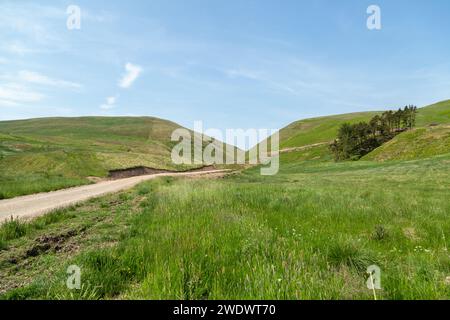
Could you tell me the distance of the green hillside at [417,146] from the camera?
56094 mm

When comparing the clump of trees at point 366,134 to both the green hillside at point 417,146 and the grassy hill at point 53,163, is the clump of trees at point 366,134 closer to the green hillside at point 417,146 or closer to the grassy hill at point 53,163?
the green hillside at point 417,146

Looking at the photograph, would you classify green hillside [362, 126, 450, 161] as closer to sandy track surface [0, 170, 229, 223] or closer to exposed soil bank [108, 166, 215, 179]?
exposed soil bank [108, 166, 215, 179]

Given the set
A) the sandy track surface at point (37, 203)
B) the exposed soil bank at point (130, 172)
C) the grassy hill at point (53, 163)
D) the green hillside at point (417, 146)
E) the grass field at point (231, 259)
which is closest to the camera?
the grass field at point (231, 259)

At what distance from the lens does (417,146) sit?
201 ft

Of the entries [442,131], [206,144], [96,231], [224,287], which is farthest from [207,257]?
[206,144]

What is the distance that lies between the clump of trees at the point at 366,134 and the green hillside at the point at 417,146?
Answer: 42.0ft

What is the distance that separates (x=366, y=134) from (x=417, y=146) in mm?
24334

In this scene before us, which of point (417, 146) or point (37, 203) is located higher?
point (417, 146)

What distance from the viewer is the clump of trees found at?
3255 inches

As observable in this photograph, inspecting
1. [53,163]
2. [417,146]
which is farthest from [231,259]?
[417,146]

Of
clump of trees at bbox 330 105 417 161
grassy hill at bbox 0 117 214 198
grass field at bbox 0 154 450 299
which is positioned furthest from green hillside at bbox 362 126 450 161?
grass field at bbox 0 154 450 299

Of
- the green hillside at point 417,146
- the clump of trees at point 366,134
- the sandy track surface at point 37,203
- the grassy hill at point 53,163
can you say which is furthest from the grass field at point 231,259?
the clump of trees at point 366,134

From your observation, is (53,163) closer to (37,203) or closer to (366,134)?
(37,203)

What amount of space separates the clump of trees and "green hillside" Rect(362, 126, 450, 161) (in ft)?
42.0
